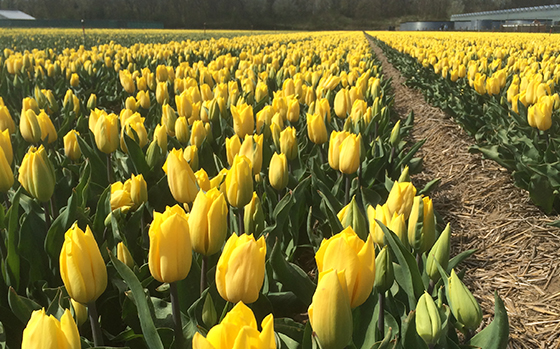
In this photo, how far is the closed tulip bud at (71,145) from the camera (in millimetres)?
2650

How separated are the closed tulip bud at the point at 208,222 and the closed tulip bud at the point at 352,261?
0.34m

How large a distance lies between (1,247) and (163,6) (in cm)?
7925

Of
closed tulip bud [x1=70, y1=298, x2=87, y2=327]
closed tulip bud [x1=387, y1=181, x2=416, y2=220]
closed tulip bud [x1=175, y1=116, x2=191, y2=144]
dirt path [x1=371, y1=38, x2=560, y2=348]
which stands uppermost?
closed tulip bud [x1=175, y1=116, x2=191, y2=144]

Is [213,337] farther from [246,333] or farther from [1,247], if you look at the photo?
[1,247]

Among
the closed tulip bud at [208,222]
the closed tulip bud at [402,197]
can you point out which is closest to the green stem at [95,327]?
the closed tulip bud at [208,222]

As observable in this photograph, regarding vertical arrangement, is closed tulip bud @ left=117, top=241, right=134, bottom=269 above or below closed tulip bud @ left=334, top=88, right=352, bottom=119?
below

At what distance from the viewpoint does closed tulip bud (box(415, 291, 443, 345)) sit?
3.54 feet

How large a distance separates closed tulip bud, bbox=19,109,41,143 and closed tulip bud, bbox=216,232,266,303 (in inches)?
79.8

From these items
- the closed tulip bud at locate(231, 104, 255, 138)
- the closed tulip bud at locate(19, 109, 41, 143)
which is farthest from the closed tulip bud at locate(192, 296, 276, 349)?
the closed tulip bud at locate(19, 109, 41, 143)

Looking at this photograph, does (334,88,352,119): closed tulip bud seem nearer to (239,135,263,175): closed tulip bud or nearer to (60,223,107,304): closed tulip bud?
(239,135,263,175): closed tulip bud

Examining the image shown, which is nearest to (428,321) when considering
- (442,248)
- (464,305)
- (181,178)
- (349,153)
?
(464,305)

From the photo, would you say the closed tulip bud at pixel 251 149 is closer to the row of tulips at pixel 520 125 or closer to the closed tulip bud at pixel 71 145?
the closed tulip bud at pixel 71 145

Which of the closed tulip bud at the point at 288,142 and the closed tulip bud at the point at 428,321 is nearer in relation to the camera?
the closed tulip bud at the point at 428,321

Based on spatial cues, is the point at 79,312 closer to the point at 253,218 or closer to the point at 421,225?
the point at 253,218
